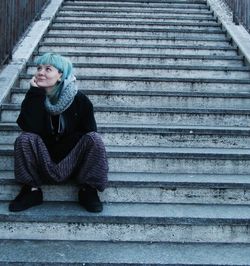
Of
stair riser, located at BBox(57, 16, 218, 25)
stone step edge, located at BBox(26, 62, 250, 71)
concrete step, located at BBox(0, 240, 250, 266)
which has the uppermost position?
stair riser, located at BBox(57, 16, 218, 25)

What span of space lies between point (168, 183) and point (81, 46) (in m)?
3.12

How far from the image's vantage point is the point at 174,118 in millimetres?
4520

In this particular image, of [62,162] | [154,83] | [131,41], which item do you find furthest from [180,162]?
[131,41]

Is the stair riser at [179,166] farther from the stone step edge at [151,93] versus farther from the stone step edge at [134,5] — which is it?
the stone step edge at [134,5]

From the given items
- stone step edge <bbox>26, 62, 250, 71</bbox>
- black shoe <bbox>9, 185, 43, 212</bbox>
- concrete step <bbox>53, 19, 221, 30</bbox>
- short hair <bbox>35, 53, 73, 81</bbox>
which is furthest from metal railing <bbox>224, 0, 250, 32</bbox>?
black shoe <bbox>9, 185, 43, 212</bbox>

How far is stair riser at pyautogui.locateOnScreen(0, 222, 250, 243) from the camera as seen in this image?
3.24 meters

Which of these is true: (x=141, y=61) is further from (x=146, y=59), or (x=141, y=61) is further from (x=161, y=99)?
(x=161, y=99)

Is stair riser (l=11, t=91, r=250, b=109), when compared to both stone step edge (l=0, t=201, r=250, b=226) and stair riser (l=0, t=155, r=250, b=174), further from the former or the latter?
stone step edge (l=0, t=201, r=250, b=226)

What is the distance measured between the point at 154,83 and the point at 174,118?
29.5 inches

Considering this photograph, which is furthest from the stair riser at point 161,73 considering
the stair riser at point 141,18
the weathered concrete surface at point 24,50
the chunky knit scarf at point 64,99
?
the chunky knit scarf at point 64,99

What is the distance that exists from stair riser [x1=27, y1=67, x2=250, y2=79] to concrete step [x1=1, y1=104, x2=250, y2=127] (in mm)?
1037

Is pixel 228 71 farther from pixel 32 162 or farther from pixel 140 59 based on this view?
pixel 32 162

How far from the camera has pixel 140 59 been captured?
577 centimetres

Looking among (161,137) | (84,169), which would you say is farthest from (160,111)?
(84,169)
